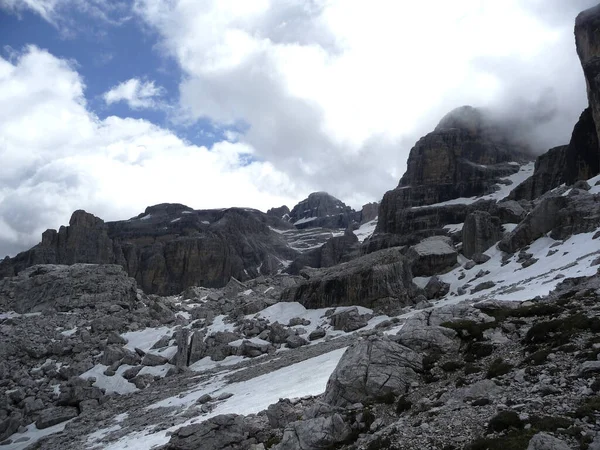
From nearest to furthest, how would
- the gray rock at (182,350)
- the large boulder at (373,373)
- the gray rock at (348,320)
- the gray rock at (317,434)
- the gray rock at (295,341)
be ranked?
the gray rock at (317,434), the large boulder at (373,373), the gray rock at (295,341), the gray rock at (182,350), the gray rock at (348,320)

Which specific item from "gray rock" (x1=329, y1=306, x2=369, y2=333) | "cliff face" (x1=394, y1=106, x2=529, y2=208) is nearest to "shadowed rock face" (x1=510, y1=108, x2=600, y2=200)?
"cliff face" (x1=394, y1=106, x2=529, y2=208)

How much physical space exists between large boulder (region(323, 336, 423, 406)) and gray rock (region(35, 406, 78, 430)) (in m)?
37.3

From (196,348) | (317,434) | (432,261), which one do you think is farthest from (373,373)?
(432,261)

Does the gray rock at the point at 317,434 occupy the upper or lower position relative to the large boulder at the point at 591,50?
lower

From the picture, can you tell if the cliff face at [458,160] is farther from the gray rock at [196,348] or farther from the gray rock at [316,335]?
the gray rock at [196,348]

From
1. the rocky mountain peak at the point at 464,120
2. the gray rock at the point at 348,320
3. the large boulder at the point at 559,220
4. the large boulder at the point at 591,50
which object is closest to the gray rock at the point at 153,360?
the gray rock at the point at 348,320

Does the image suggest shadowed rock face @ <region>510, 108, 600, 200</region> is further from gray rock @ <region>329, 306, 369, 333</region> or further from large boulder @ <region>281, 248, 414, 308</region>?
gray rock @ <region>329, 306, 369, 333</region>

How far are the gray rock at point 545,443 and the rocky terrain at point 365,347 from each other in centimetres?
4

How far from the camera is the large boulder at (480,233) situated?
8150 cm

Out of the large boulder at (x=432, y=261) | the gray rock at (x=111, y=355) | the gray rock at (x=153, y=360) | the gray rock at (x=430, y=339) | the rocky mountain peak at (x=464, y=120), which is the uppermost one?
the rocky mountain peak at (x=464, y=120)

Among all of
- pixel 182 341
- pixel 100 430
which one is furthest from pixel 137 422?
pixel 182 341

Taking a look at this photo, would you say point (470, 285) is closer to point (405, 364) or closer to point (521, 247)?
point (521, 247)

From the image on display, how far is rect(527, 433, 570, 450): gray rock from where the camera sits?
1124cm

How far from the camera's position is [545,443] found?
11.5 metres
